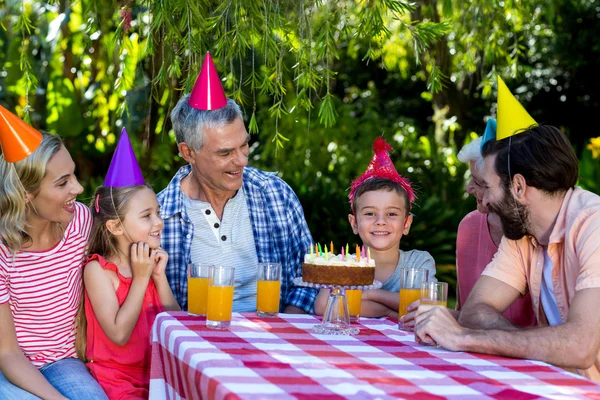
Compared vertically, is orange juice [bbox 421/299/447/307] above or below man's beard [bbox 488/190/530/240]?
below

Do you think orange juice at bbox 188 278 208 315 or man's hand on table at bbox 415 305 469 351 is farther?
orange juice at bbox 188 278 208 315

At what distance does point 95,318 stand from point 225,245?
2.69ft

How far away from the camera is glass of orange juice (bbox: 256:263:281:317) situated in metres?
3.24

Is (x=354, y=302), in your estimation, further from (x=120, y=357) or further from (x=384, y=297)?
(x=120, y=357)

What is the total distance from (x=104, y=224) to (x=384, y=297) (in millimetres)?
1204

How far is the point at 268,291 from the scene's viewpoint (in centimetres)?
324

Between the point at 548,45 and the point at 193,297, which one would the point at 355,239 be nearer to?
the point at 193,297

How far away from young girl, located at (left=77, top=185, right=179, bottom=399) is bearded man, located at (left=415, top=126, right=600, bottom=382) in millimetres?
1137

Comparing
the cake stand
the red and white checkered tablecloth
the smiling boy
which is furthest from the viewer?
the smiling boy

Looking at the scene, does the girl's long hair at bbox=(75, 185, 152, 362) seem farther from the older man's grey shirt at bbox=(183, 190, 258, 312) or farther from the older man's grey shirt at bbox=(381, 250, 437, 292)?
the older man's grey shirt at bbox=(381, 250, 437, 292)

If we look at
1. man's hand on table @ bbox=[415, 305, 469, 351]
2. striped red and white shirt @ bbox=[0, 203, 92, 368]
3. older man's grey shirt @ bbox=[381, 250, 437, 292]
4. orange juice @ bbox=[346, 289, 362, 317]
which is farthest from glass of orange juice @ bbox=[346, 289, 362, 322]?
striped red and white shirt @ bbox=[0, 203, 92, 368]

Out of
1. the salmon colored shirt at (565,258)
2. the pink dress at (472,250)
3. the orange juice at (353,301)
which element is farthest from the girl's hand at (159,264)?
the pink dress at (472,250)

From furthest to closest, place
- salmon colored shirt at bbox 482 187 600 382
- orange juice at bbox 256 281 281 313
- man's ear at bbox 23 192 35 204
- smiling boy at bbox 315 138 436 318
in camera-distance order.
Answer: smiling boy at bbox 315 138 436 318 < man's ear at bbox 23 192 35 204 < orange juice at bbox 256 281 281 313 < salmon colored shirt at bbox 482 187 600 382

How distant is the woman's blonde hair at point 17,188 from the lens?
3293 mm
